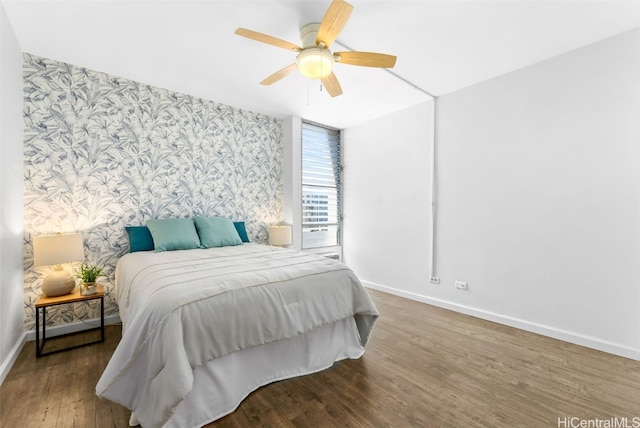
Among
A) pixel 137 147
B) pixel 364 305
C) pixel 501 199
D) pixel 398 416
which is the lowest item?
pixel 398 416

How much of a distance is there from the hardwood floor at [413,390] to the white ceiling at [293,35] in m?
2.59

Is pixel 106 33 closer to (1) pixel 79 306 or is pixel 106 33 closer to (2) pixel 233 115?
(2) pixel 233 115

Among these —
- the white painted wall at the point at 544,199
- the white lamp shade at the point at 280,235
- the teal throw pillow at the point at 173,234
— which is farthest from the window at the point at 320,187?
the teal throw pillow at the point at 173,234

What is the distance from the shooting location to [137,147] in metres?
3.05

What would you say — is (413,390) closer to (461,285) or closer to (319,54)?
(461,285)

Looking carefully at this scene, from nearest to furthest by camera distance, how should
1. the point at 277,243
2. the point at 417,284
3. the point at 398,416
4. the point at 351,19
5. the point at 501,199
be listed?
the point at 398,416 < the point at 351,19 < the point at 501,199 < the point at 417,284 < the point at 277,243

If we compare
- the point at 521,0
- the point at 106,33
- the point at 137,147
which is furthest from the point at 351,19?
the point at 137,147

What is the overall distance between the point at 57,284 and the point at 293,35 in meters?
2.86

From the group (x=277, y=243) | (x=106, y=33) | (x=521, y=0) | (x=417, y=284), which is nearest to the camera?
(x=521, y=0)

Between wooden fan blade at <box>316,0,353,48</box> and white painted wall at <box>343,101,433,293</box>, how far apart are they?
2089 mm

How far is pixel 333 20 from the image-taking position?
5.65 feet

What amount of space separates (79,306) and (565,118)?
4931 millimetres

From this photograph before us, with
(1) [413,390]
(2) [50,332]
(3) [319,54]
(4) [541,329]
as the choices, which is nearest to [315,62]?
(3) [319,54]

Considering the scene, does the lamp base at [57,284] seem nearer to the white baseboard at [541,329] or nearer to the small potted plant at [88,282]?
the small potted plant at [88,282]
